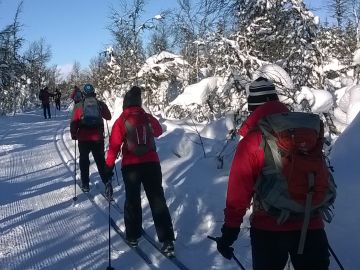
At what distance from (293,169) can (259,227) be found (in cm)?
48

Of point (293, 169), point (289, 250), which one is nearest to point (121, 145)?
point (289, 250)

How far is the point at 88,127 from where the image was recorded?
8656 millimetres

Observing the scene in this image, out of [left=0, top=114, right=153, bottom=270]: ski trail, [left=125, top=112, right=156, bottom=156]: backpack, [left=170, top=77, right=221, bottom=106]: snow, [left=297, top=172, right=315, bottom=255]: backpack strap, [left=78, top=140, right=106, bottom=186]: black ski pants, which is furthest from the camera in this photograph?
[left=170, top=77, right=221, bottom=106]: snow

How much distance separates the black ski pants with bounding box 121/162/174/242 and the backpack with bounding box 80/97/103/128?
3.04 metres

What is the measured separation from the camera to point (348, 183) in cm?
531

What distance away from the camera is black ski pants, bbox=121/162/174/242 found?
565 centimetres

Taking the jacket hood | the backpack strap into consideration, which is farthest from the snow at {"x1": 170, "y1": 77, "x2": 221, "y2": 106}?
the backpack strap

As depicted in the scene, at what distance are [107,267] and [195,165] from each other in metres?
4.06

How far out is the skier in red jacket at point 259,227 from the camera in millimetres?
2961

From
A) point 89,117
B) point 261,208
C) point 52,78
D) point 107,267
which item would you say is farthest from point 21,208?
point 52,78

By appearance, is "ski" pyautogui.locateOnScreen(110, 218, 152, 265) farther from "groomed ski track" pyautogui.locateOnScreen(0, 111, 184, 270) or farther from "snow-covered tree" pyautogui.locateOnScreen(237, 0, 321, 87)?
"snow-covered tree" pyautogui.locateOnScreen(237, 0, 321, 87)

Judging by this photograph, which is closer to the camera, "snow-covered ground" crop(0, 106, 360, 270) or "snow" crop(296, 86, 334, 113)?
"snow-covered ground" crop(0, 106, 360, 270)

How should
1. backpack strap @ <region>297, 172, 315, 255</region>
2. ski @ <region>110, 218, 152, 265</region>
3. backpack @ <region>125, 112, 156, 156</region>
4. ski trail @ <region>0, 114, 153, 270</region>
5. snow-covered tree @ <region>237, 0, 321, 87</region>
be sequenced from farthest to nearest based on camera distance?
1. snow-covered tree @ <region>237, 0, 321, 87</region>
2. backpack @ <region>125, 112, 156, 156</region>
3. ski trail @ <region>0, 114, 153, 270</region>
4. ski @ <region>110, 218, 152, 265</region>
5. backpack strap @ <region>297, 172, 315, 255</region>

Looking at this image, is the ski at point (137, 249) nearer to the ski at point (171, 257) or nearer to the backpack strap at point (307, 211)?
the ski at point (171, 257)
